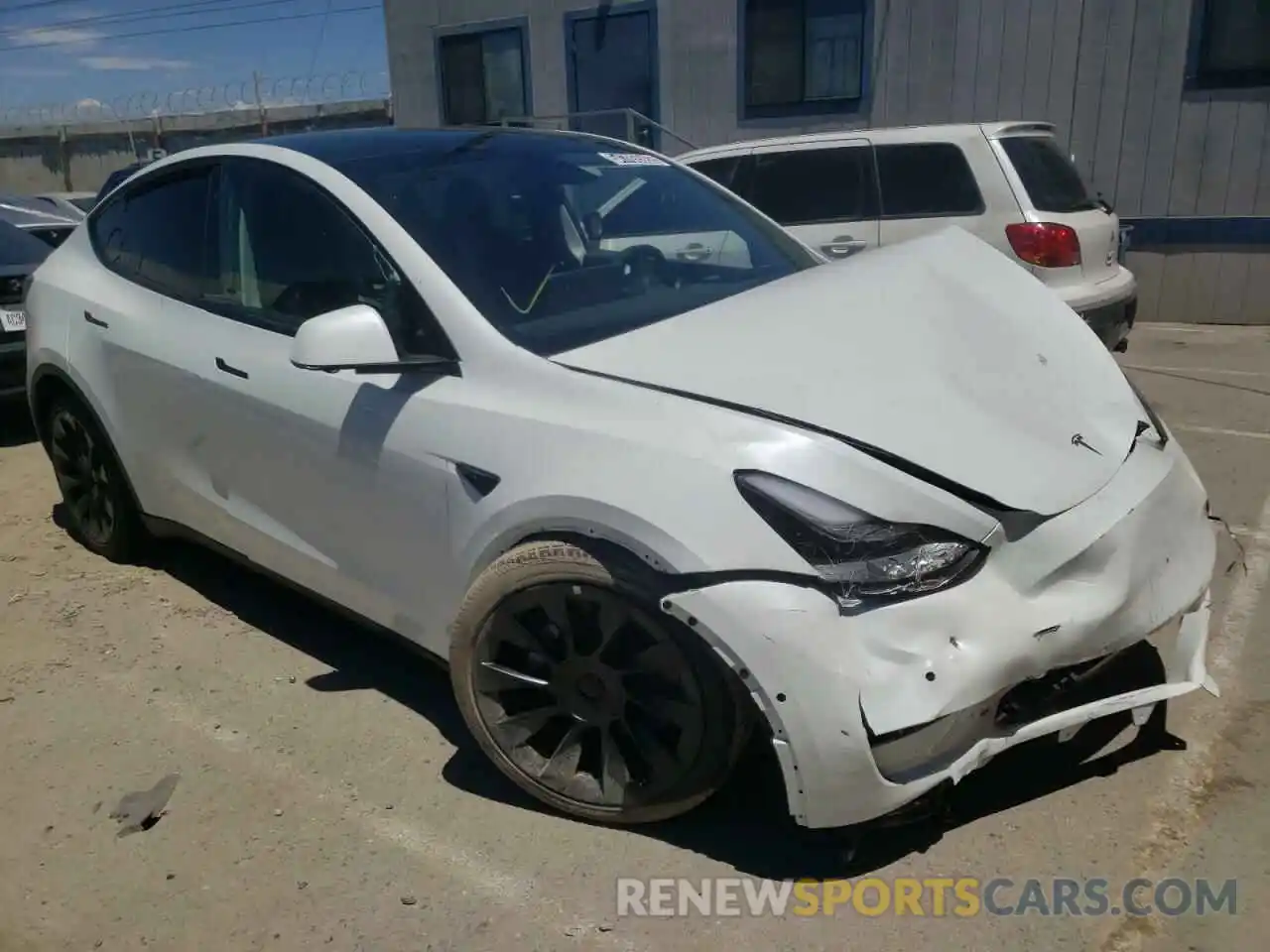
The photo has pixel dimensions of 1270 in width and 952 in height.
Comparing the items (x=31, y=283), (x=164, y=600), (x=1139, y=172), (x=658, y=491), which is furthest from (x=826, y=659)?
(x=1139, y=172)

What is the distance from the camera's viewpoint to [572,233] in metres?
3.09

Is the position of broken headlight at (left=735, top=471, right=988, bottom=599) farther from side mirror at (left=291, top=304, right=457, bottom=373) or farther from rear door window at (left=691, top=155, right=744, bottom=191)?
rear door window at (left=691, top=155, right=744, bottom=191)

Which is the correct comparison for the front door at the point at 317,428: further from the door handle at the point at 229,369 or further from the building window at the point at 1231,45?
the building window at the point at 1231,45

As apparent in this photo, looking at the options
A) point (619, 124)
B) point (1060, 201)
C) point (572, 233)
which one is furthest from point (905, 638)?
point (619, 124)

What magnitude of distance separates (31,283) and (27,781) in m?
2.28

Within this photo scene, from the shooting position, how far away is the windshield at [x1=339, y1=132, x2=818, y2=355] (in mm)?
2779

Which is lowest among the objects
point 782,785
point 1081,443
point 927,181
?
point 782,785

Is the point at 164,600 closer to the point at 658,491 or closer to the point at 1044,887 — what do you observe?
the point at 658,491

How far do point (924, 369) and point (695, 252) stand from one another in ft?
3.85

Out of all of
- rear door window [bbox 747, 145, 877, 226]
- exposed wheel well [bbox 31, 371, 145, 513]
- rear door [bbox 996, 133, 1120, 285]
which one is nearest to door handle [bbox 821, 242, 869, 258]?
rear door window [bbox 747, 145, 877, 226]

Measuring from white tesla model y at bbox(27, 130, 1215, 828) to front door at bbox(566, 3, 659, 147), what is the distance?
8421 mm

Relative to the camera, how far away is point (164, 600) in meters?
4.05

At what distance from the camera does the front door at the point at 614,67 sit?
11.2 m

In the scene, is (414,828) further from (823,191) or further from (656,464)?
(823,191)
